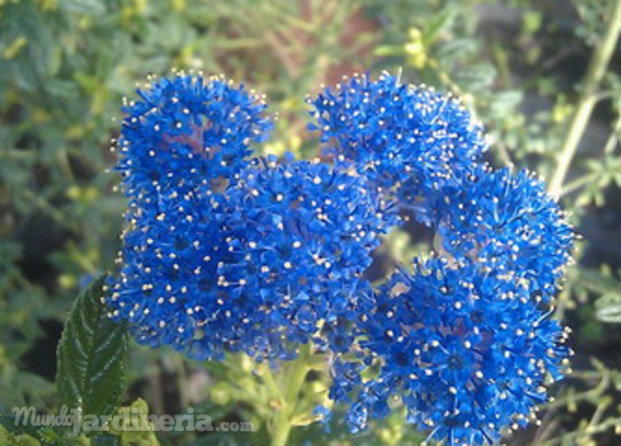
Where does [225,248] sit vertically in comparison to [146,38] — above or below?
below

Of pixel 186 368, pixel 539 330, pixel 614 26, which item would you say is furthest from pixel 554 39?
pixel 539 330

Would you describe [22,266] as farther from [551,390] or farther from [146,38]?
[551,390]

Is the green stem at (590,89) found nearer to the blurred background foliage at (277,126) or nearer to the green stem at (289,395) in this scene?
the blurred background foliage at (277,126)

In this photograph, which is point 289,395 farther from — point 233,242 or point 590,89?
point 590,89

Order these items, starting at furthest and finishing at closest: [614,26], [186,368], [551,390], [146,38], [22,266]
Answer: [22,266], [186,368], [146,38], [614,26], [551,390]

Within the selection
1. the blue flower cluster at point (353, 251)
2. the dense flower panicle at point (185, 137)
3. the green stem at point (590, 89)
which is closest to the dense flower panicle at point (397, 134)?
the blue flower cluster at point (353, 251)

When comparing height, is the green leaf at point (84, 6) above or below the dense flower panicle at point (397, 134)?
above
